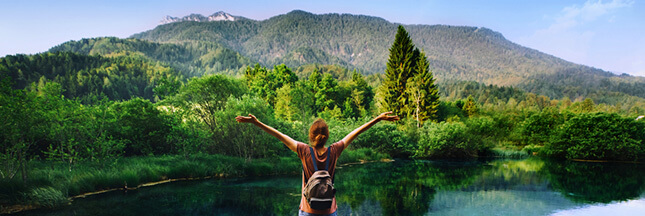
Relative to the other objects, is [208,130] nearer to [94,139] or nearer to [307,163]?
[94,139]

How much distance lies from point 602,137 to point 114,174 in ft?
99.8

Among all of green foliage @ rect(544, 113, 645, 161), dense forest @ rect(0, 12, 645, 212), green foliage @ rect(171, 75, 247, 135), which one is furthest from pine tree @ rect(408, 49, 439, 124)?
green foliage @ rect(171, 75, 247, 135)

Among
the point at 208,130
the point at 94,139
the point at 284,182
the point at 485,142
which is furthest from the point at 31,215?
the point at 485,142

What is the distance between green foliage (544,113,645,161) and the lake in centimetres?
702

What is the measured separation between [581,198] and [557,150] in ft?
60.6

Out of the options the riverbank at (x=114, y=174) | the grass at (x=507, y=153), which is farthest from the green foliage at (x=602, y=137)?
the riverbank at (x=114, y=174)

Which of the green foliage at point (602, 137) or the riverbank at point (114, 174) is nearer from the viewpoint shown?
the riverbank at point (114, 174)

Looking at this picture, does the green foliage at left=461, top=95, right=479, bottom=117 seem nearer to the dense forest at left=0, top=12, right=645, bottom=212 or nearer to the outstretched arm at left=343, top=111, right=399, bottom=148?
the dense forest at left=0, top=12, right=645, bottom=212

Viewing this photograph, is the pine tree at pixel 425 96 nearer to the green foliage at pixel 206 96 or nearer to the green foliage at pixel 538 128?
the green foliage at pixel 538 128

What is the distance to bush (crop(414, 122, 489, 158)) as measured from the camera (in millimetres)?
32000

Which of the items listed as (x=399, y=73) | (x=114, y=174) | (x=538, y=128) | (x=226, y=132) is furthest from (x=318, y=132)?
(x=399, y=73)

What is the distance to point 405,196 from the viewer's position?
48.5 ft

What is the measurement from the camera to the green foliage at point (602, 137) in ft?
93.0

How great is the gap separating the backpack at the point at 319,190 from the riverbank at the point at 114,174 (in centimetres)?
1135
